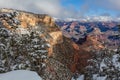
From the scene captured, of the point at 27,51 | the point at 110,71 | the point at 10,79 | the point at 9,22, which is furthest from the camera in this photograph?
the point at 110,71

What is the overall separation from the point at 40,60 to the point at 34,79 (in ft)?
33.3

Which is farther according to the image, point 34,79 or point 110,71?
point 110,71

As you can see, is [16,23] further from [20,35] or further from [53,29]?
[53,29]

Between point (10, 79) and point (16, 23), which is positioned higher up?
point (16, 23)

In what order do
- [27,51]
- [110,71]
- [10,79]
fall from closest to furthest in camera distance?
[10,79], [27,51], [110,71]

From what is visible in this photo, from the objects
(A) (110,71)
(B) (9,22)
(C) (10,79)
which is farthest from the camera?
(A) (110,71)

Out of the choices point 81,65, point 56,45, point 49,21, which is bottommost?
point 81,65

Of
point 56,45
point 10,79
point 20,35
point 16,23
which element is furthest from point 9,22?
point 56,45

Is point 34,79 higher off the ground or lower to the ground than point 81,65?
higher

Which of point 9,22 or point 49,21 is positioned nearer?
point 9,22

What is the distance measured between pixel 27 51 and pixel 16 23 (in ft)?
8.63

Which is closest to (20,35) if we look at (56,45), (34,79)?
(34,79)

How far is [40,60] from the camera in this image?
24.8m

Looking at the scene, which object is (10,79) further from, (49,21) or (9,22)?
(49,21)
